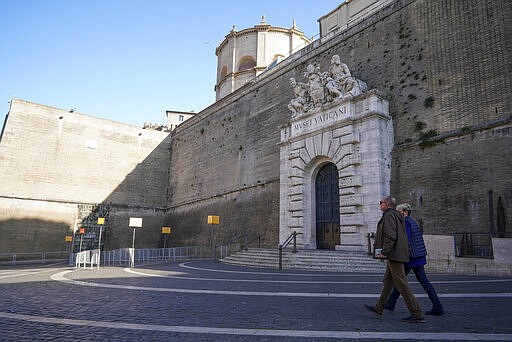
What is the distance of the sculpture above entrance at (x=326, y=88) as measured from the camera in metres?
15.1

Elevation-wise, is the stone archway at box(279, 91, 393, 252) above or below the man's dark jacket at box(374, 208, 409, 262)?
above

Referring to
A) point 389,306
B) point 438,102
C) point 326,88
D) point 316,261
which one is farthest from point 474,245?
point 326,88

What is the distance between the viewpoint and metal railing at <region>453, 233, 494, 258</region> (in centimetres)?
1023

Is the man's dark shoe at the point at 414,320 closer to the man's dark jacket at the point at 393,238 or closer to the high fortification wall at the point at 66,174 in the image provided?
the man's dark jacket at the point at 393,238

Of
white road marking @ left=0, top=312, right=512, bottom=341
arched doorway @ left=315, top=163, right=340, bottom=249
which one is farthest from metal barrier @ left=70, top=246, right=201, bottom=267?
white road marking @ left=0, top=312, right=512, bottom=341

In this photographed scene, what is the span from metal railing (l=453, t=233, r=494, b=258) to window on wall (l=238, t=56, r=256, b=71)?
2515cm

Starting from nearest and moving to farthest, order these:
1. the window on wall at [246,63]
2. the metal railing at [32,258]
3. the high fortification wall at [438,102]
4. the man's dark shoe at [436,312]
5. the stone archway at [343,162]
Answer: the man's dark shoe at [436,312] → the high fortification wall at [438,102] → the stone archway at [343,162] → the metal railing at [32,258] → the window on wall at [246,63]

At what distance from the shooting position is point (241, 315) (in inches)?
181

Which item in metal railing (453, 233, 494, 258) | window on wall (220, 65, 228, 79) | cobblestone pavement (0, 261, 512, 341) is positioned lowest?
cobblestone pavement (0, 261, 512, 341)

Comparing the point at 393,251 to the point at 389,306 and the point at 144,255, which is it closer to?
the point at 389,306

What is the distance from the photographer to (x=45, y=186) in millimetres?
26031

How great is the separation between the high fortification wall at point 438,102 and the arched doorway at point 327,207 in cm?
267

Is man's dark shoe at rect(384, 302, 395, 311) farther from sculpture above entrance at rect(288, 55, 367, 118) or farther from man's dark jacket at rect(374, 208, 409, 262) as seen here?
sculpture above entrance at rect(288, 55, 367, 118)

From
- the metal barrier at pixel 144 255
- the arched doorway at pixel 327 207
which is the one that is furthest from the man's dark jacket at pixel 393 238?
the metal barrier at pixel 144 255
